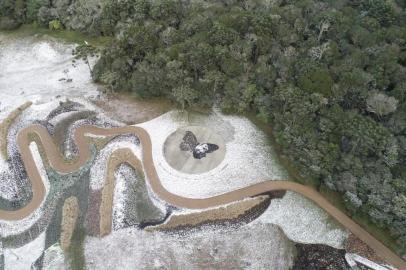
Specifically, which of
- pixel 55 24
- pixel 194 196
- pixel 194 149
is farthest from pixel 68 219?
pixel 55 24

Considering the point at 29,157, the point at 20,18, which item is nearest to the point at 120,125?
the point at 29,157

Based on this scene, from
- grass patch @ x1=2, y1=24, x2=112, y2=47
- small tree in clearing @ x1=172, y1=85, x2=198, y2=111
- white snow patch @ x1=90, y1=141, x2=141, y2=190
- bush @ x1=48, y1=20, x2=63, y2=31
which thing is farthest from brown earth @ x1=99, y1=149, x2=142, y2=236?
bush @ x1=48, y1=20, x2=63, y2=31

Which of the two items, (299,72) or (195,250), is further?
(299,72)

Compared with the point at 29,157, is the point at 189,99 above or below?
above

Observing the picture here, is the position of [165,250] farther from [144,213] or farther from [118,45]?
[118,45]

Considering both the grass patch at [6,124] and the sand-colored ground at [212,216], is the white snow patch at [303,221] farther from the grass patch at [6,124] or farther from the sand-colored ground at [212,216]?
the grass patch at [6,124]

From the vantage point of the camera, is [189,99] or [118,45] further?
[118,45]

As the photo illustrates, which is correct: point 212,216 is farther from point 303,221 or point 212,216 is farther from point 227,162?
point 303,221
